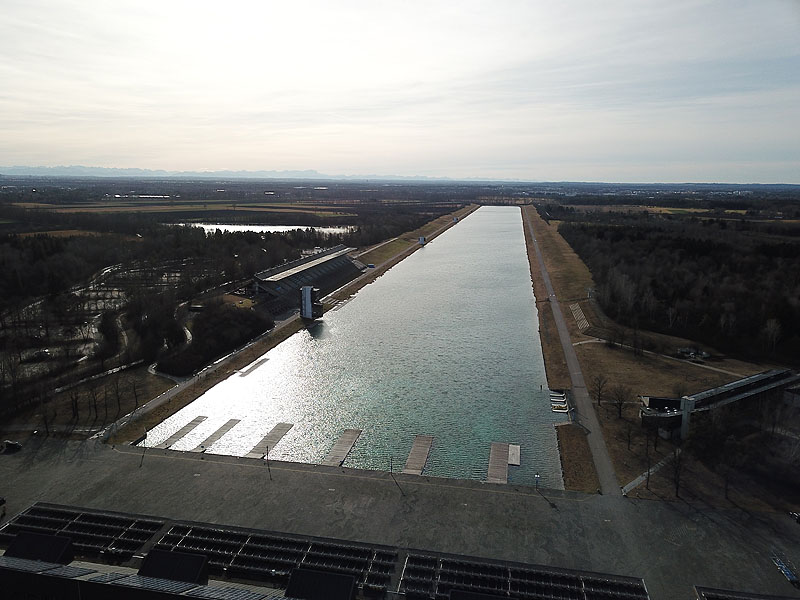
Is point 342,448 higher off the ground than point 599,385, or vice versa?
point 599,385

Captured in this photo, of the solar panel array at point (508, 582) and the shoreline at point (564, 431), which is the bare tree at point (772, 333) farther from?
the solar panel array at point (508, 582)

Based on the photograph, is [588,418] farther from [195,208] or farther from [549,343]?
[195,208]

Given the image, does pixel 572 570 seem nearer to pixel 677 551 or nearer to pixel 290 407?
pixel 677 551

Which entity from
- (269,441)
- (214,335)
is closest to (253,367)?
(214,335)

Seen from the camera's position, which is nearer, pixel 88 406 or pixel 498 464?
pixel 498 464

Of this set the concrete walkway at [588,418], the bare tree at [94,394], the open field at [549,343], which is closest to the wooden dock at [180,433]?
the bare tree at [94,394]

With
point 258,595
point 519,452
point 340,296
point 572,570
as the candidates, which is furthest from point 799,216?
point 258,595

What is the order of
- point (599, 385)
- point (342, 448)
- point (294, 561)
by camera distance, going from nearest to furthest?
point (294, 561) → point (342, 448) → point (599, 385)
